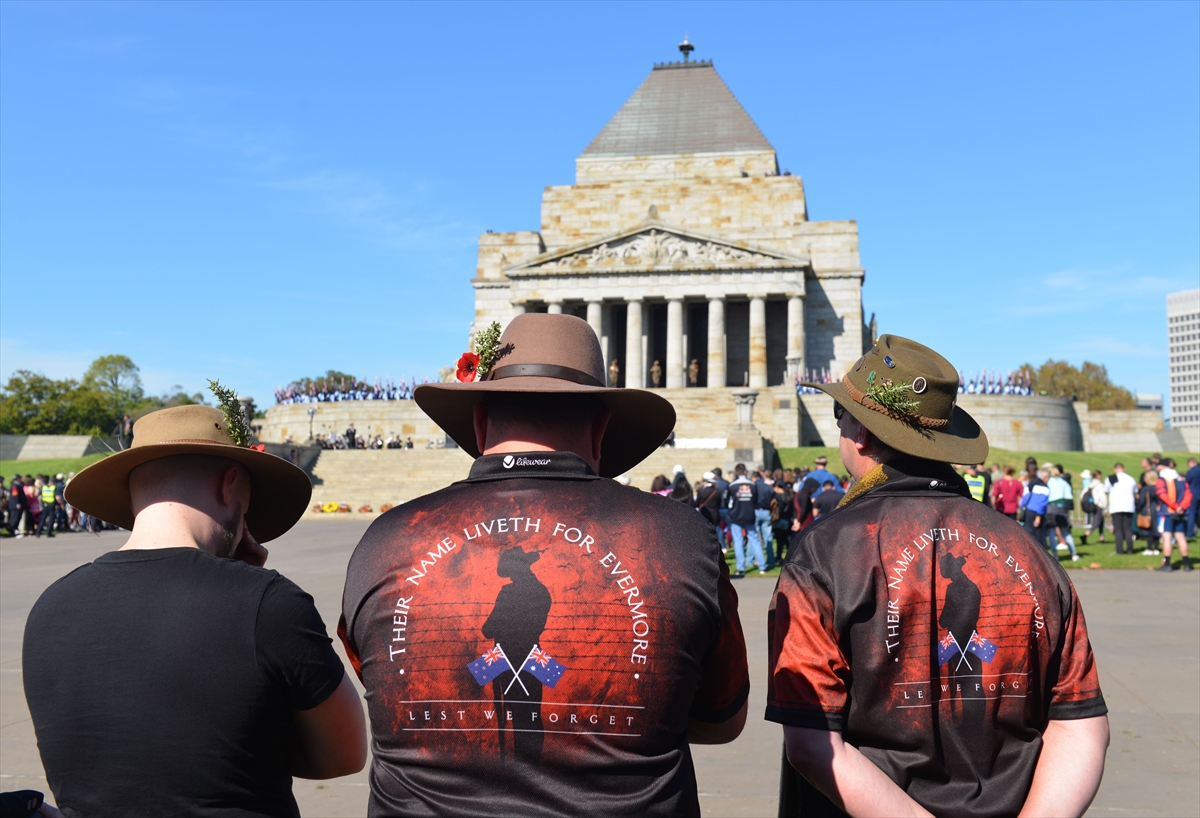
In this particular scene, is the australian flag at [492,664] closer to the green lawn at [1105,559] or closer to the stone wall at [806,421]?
the green lawn at [1105,559]

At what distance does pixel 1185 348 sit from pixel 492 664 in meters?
218

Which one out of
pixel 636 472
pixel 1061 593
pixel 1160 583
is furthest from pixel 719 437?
pixel 1061 593

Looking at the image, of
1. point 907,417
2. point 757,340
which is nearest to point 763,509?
point 907,417

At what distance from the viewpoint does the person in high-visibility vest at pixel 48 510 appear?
26.3 metres

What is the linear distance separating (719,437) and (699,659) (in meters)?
42.9

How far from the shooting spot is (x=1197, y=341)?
614 ft

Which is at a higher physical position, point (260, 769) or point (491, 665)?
point (491, 665)

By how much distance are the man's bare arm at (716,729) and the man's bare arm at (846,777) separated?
6.0 inches

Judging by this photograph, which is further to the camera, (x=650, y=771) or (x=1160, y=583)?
(x=1160, y=583)

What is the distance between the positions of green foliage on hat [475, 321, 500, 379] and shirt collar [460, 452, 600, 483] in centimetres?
32

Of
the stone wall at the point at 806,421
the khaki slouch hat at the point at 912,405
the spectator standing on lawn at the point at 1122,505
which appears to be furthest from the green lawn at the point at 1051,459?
the khaki slouch hat at the point at 912,405

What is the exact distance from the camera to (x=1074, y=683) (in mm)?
2859

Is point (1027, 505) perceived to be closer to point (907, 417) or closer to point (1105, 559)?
point (1105, 559)

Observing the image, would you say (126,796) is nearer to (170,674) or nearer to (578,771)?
(170,674)
